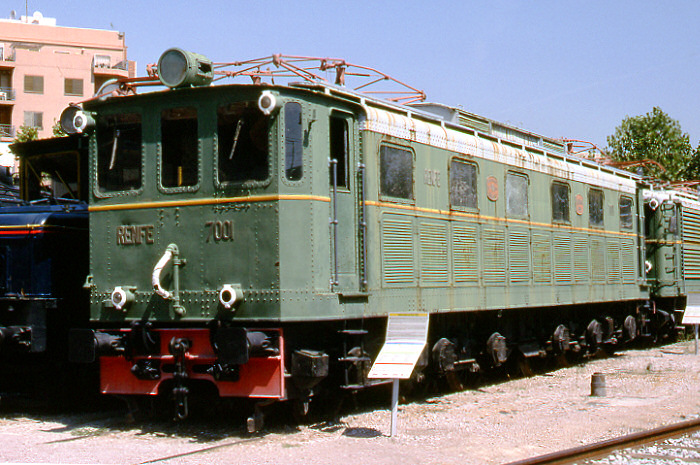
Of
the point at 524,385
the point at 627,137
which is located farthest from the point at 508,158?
the point at 627,137

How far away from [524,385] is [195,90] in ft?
22.2

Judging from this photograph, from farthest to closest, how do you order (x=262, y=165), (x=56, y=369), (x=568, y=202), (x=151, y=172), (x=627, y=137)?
1. (x=627, y=137)
2. (x=568, y=202)
3. (x=56, y=369)
4. (x=151, y=172)
5. (x=262, y=165)

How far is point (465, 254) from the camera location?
36.3 feet

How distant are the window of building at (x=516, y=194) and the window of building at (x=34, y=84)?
43.2m

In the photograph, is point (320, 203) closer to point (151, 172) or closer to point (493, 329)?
point (151, 172)

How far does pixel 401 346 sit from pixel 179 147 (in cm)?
319

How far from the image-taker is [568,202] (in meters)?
14.0

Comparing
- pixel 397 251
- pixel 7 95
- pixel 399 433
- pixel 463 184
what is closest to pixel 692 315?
pixel 463 184

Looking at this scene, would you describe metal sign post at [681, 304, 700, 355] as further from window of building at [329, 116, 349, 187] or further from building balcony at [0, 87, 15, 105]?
building balcony at [0, 87, 15, 105]

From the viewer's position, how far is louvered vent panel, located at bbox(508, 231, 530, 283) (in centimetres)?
1212

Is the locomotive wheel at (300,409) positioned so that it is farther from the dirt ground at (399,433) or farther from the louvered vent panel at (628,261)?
the louvered vent panel at (628,261)

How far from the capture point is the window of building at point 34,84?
163ft

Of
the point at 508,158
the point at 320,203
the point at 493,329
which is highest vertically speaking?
the point at 508,158

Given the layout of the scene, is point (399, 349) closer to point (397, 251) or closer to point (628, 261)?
point (397, 251)
